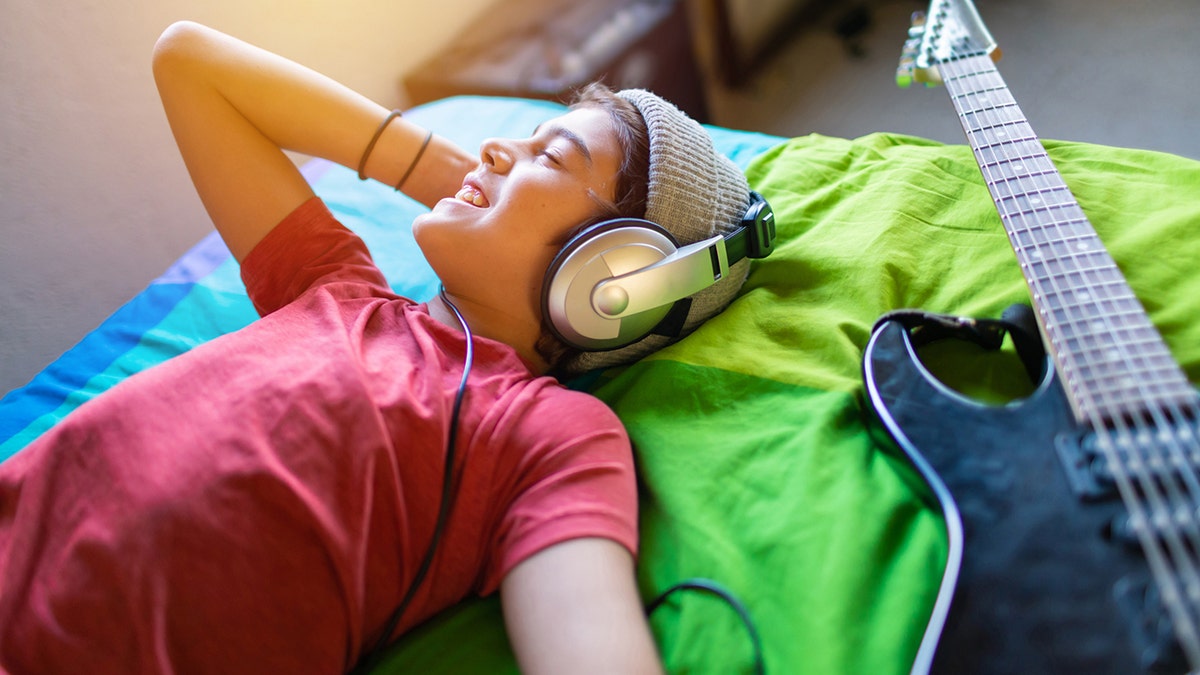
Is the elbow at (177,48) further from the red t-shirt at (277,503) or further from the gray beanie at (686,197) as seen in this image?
the gray beanie at (686,197)

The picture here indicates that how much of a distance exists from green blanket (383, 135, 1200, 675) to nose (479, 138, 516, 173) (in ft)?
1.02

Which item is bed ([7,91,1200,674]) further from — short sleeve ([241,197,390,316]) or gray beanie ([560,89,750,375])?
short sleeve ([241,197,390,316])

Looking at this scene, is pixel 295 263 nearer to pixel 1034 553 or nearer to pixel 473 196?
pixel 473 196

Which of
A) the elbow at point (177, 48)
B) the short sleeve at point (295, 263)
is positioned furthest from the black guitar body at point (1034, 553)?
the elbow at point (177, 48)

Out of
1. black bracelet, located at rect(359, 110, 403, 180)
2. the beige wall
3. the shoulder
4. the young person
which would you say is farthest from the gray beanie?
the beige wall

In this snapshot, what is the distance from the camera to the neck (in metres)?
0.98

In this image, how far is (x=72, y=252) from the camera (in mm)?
1533

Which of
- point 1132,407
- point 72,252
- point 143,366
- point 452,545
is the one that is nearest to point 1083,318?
point 1132,407

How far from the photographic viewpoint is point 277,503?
727 mm

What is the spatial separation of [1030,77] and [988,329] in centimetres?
177

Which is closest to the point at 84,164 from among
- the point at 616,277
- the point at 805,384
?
the point at 616,277

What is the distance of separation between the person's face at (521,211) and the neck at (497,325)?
0.02 meters

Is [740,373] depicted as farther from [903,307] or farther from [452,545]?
[452,545]

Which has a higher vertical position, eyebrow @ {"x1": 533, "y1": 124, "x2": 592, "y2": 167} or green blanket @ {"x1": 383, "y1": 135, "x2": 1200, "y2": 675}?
eyebrow @ {"x1": 533, "y1": 124, "x2": 592, "y2": 167}
